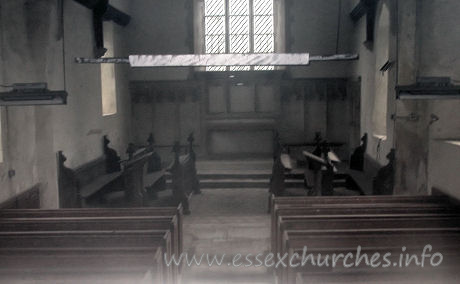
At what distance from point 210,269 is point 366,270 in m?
2.89

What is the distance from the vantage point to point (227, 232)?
6.67 m

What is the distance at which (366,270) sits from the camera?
9.04 ft

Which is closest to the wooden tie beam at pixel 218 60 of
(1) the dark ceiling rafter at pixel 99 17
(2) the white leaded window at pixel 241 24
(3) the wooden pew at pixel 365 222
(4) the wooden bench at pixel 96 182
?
(3) the wooden pew at pixel 365 222

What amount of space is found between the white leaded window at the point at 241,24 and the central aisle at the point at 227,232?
157 inches

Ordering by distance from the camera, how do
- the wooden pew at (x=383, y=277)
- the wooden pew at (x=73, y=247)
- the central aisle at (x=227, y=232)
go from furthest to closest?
the central aisle at (x=227, y=232) < the wooden pew at (x=73, y=247) < the wooden pew at (x=383, y=277)

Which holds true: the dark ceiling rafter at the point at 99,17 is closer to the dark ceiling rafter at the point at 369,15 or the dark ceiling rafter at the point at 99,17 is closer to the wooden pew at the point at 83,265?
the dark ceiling rafter at the point at 369,15

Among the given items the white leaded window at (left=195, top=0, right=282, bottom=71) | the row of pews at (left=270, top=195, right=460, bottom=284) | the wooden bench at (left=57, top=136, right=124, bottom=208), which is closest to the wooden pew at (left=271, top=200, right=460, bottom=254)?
the row of pews at (left=270, top=195, right=460, bottom=284)

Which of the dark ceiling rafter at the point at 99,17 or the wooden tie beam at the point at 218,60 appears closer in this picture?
the wooden tie beam at the point at 218,60

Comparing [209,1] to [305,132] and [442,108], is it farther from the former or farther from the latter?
[442,108]

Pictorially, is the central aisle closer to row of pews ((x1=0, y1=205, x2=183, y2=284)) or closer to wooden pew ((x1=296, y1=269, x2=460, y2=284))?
row of pews ((x1=0, y1=205, x2=183, y2=284))

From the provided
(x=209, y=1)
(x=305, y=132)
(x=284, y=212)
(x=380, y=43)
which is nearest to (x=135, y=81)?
(x=209, y=1)

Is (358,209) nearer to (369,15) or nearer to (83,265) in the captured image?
(83,265)

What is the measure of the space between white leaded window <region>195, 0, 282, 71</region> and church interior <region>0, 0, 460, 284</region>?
3cm

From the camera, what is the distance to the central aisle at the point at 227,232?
521 cm
